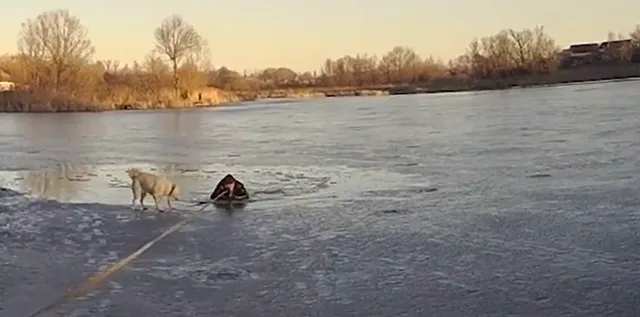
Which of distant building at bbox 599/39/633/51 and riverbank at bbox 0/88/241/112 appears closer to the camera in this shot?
riverbank at bbox 0/88/241/112

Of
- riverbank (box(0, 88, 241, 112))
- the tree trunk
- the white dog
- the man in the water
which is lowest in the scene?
the man in the water

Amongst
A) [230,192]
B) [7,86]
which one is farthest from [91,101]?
[230,192]

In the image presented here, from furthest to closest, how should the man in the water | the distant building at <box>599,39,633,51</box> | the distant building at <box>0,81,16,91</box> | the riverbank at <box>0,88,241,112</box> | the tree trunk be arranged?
the distant building at <box>599,39,633,51</box> < the distant building at <box>0,81,16,91</box> < the tree trunk < the riverbank at <box>0,88,241,112</box> < the man in the water

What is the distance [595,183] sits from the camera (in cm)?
1151

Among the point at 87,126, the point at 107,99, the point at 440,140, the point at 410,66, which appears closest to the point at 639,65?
the point at 410,66

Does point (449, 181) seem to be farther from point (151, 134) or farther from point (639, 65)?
point (639, 65)

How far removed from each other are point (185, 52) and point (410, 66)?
175 ft

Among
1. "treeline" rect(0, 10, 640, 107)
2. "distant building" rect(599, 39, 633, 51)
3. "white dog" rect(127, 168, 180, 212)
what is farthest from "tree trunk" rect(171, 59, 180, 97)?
"distant building" rect(599, 39, 633, 51)

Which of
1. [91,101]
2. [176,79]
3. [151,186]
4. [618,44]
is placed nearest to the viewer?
[151,186]

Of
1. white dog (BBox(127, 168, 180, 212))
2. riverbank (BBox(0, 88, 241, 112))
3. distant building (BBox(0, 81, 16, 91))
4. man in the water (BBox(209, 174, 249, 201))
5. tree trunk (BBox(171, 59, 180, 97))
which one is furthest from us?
distant building (BBox(0, 81, 16, 91))

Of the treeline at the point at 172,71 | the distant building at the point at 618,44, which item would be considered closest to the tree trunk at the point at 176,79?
the treeline at the point at 172,71

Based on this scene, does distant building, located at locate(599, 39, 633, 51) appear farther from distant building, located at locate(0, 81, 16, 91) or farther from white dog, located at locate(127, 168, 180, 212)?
white dog, located at locate(127, 168, 180, 212)

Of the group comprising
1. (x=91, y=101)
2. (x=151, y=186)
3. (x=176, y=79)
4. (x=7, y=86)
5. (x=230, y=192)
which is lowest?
(x=230, y=192)

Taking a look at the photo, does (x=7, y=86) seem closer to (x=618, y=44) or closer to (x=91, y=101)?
(x=91, y=101)
